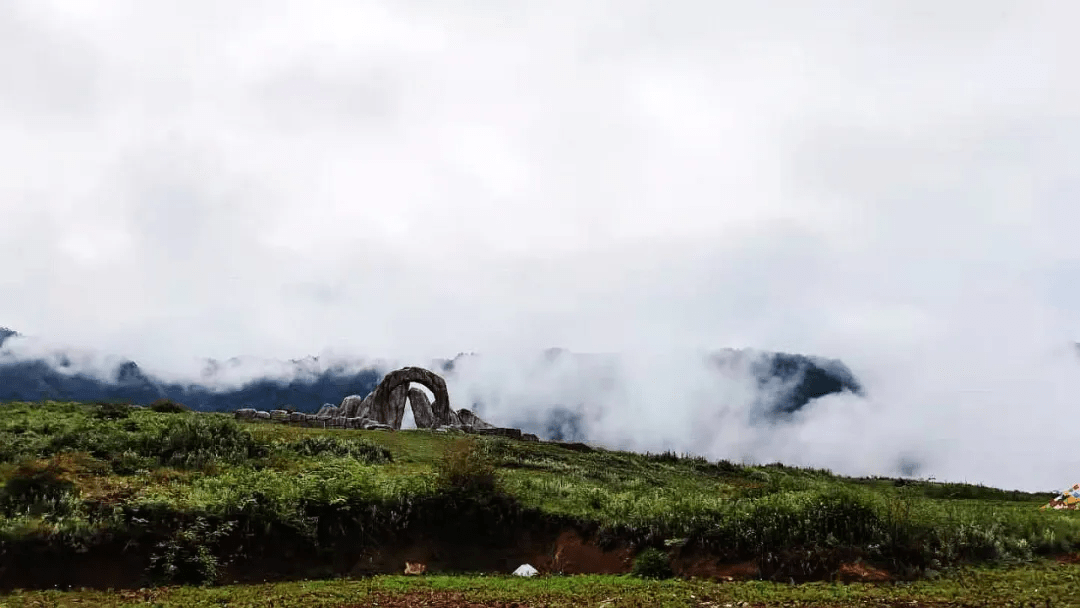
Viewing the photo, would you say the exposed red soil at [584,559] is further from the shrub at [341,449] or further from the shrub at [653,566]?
the shrub at [341,449]

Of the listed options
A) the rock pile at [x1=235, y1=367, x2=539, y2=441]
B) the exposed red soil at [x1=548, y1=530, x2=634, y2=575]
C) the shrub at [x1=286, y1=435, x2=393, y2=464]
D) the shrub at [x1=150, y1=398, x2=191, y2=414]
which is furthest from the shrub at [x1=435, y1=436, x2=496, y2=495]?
the rock pile at [x1=235, y1=367, x2=539, y2=441]

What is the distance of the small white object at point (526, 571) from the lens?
17.3m

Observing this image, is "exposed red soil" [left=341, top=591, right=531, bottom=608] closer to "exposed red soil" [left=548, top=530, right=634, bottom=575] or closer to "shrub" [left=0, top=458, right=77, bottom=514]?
"exposed red soil" [left=548, top=530, right=634, bottom=575]

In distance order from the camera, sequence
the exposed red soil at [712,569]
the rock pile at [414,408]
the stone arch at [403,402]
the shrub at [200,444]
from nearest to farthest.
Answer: the exposed red soil at [712,569] → the shrub at [200,444] → the rock pile at [414,408] → the stone arch at [403,402]

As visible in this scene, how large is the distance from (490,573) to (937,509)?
11465 mm

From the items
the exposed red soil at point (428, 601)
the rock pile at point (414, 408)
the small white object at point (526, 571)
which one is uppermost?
the rock pile at point (414, 408)

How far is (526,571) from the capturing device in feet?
58.2

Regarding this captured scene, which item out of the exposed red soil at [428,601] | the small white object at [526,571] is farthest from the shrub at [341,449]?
the exposed red soil at [428,601]

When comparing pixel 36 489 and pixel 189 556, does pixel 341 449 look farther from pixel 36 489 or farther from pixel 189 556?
pixel 189 556

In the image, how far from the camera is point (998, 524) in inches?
664

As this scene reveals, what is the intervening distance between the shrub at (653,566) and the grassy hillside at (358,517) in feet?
1.94

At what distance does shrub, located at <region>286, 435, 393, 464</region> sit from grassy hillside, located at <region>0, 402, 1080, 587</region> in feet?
7.23

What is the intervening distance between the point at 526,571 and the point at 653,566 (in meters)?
3.15

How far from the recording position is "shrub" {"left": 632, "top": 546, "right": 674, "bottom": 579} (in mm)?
16219
